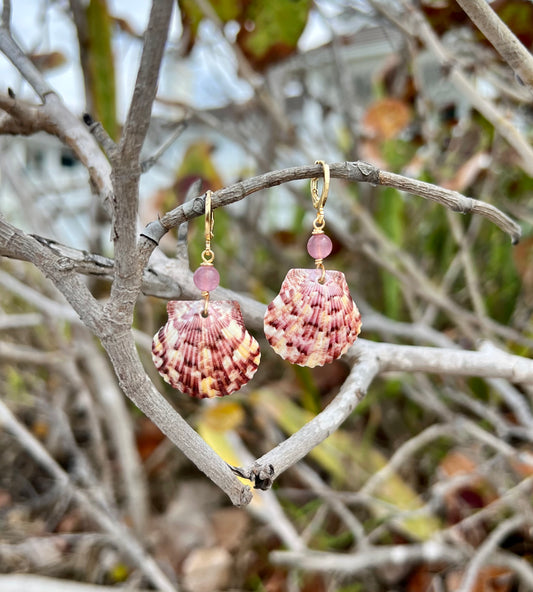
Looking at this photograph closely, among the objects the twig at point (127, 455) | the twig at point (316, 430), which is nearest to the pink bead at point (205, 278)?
the twig at point (316, 430)

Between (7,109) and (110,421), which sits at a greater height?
(7,109)

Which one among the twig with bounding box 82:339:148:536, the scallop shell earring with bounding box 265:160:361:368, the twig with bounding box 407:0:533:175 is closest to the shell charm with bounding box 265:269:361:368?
the scallop shell earring with bounding box 265:160:361:368

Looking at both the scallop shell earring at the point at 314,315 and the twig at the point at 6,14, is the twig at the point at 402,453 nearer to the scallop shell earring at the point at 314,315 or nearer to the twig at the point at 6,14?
the scallop shell earring at the point at 314,315

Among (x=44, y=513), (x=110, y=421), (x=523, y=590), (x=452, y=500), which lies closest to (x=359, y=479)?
(x=452, y=500)

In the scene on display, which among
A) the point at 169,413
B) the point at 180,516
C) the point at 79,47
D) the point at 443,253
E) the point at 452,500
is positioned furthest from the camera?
the point at 443,253

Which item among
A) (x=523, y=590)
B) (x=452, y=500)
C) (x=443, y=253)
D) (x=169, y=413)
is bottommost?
(x=523, y=590)

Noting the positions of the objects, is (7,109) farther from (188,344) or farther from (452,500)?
(452,500)

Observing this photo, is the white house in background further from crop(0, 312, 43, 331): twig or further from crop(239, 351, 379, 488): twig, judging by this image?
crop(239, 351, 379, 488): twig
